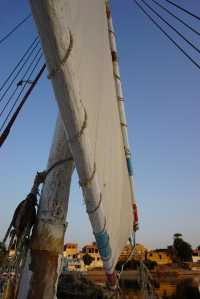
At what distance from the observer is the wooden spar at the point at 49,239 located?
238 centimetres

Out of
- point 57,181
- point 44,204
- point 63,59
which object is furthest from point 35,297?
point 63,59

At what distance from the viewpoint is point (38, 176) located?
3119 millimetres

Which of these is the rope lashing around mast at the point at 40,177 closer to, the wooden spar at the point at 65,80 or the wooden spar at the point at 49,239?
the wooden spar at the point at 49,239

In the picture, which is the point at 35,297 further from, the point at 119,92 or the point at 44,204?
the point at 119,92

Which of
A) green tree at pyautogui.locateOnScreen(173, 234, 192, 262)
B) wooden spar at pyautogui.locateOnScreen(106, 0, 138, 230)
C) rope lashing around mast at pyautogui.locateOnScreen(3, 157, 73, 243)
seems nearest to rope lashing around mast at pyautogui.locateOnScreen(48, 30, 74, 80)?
rope lashing around mast at pyautogui.locateOnScreen(3, 157, 73, 243)

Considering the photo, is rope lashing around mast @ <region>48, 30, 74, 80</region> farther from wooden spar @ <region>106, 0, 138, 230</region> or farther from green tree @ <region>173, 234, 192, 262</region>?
green tree @ <region>173, 234, 192, 262</region>

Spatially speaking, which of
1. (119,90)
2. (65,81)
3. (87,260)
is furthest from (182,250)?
(65,81)

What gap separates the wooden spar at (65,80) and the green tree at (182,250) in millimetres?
71917

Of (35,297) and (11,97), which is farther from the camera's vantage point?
(11,97)

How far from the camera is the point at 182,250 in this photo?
6638cm

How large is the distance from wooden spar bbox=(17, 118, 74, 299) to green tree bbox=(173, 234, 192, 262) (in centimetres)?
7083

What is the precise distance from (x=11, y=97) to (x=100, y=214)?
3615mm

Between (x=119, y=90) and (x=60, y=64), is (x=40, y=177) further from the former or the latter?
(x=119, y=90)

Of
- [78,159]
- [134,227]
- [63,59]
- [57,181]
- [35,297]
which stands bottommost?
[35,297]
